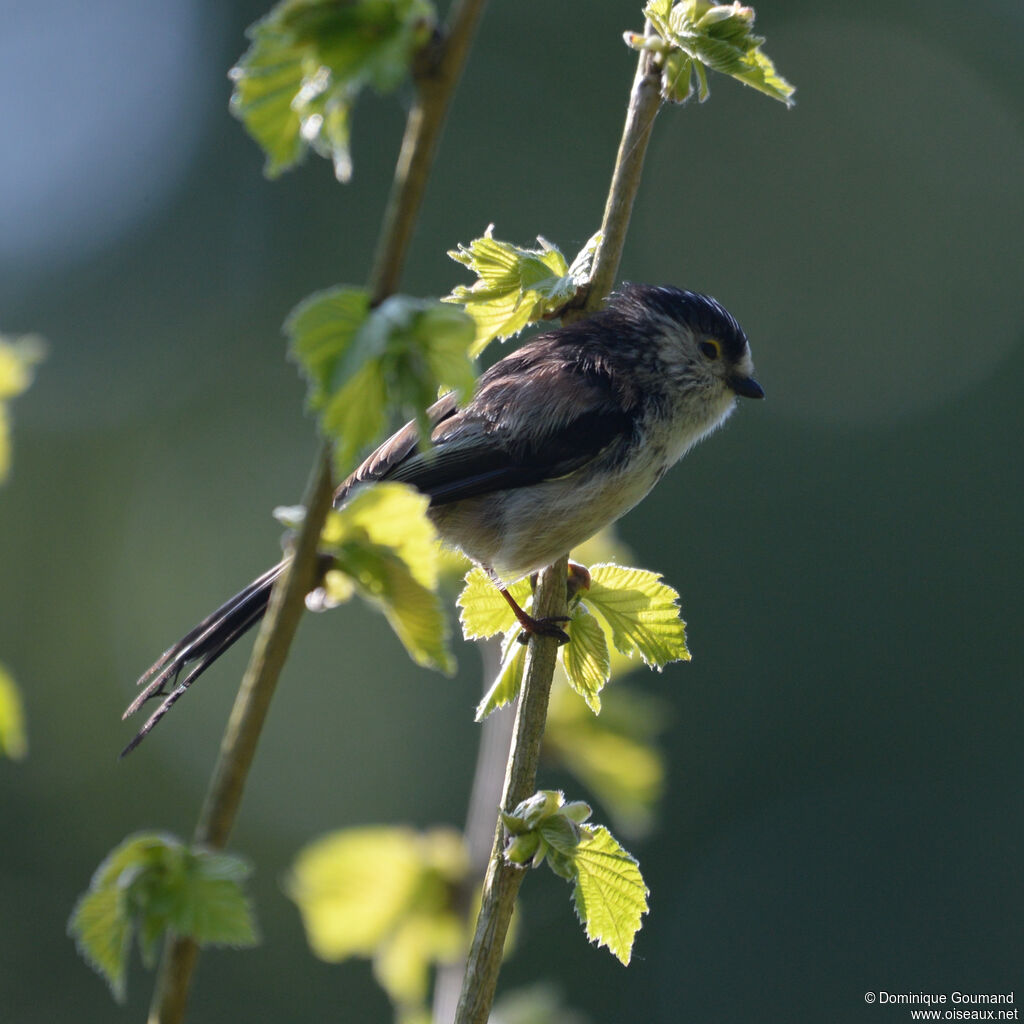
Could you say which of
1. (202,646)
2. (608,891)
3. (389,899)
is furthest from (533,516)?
(608,891)

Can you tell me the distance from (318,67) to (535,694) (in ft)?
3.05

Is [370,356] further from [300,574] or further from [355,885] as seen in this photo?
[355,885]

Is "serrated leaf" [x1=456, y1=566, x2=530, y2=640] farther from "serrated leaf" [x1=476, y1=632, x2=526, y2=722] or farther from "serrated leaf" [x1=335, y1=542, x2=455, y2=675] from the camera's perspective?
"serrated leaf" [x1=335, y1=542, x2=455, y2=675]


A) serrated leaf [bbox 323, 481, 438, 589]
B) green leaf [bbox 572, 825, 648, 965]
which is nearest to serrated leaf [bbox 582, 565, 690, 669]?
green leaf [bbox 572, 825, 648, 965]

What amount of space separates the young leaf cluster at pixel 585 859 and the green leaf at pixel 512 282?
71 cm

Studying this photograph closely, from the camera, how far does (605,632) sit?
1.91 m

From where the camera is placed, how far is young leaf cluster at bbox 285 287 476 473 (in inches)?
36.7

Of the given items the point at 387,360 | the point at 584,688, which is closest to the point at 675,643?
the point at 584,688

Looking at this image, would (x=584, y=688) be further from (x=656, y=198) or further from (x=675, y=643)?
(x=656, y=198)

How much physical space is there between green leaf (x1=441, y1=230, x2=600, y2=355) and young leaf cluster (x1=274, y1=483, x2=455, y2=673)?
0.75 meters

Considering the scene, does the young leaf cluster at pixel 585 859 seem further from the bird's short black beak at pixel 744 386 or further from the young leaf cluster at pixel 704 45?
the bird's short black beak at pixel 744 386

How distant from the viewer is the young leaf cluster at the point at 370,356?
0.93 m

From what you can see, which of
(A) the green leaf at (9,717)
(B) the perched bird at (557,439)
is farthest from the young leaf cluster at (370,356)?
(B) the perched bird at (557,439)

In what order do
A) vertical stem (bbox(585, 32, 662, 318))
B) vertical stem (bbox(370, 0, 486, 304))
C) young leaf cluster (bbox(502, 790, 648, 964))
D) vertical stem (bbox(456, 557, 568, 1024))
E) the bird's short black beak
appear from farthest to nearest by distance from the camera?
the bird's short black beak, vertical stem (bbox(585, 32, 662, 318)), young leaf cluster (bbox(502, 790, 648, 964)), vertical stem (bbox(456, 557, 568, 1024)), vertical stem (bbox(370, 0, 486, 304))
